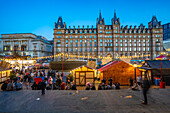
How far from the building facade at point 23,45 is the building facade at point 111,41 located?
1663 centimetres

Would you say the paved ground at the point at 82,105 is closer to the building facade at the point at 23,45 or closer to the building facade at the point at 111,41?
the building facade at the point at 111,41

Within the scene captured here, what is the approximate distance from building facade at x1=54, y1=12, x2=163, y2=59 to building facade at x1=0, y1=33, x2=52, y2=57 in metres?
16.6

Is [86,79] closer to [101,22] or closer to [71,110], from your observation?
[71,110]

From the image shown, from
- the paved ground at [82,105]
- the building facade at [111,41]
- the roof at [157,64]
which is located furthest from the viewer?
the building facade at [111,41]

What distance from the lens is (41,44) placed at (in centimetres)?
6969

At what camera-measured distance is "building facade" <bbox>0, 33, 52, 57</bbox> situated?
67.6m

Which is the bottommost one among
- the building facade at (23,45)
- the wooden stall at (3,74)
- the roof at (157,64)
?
the wooden stall at (3,74)

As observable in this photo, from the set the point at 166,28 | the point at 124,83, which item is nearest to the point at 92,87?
the point at 124,83

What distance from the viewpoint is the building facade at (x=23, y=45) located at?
6756 cm

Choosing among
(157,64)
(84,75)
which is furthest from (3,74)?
(157,64)

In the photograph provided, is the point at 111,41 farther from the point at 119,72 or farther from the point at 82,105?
the point at 82,105

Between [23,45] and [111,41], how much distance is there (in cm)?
5462

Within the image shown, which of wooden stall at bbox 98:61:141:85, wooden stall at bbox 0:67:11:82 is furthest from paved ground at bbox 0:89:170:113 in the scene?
wooden stall at bbox 0:67:11:82

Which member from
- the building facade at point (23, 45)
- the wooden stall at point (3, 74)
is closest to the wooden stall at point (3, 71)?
the wooden stall at point (3, 74)
